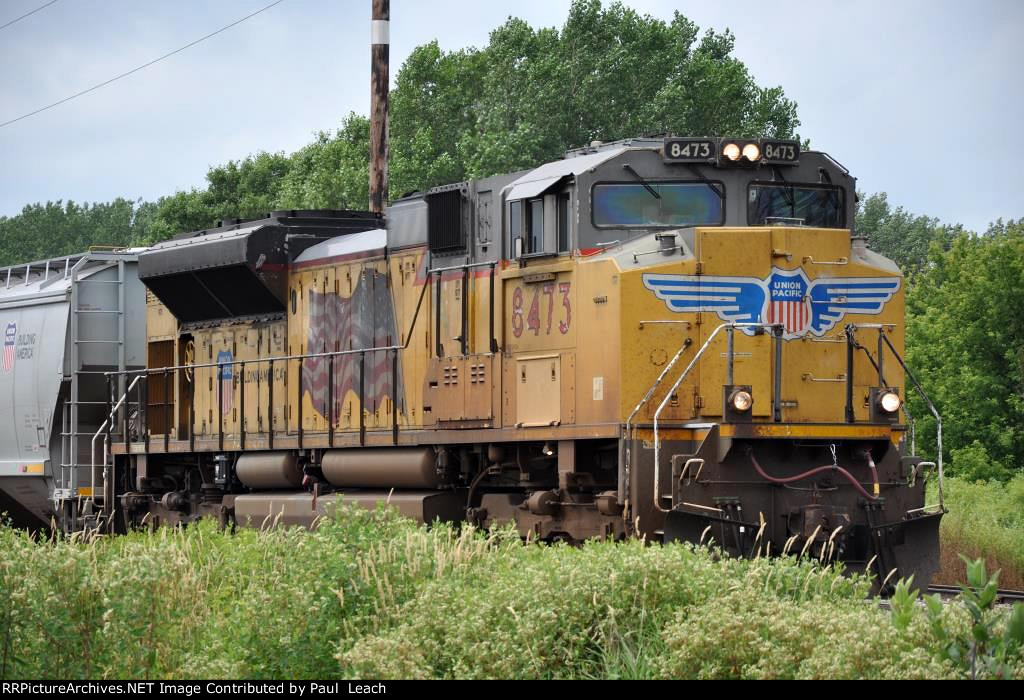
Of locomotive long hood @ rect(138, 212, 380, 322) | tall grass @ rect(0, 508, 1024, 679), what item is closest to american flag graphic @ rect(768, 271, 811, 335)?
tall grass @ rect(0, 508, 1024, 679)

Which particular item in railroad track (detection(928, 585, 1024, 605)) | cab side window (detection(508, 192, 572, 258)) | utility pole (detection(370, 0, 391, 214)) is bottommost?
railroad track (detection(928, 585, 1024, 605))

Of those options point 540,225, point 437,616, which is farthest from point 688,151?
point 437,616

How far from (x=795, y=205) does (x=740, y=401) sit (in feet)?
7.20

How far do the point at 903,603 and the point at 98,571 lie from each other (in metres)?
5.76

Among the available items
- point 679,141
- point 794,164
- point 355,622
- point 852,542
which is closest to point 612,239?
point 679,141

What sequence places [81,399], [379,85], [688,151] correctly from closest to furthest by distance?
1. [688,151]
2. [81,399]
3. [379,85]

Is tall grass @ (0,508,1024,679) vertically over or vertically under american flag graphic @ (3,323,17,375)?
under

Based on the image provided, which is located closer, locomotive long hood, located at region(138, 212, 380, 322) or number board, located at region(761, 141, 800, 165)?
number board, located at region(761, 141, 800, 165)

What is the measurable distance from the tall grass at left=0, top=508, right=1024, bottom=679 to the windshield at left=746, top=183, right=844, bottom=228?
3.76 metres

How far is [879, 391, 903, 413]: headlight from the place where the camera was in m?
12.3

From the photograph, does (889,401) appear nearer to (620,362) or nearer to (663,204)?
(620,362)

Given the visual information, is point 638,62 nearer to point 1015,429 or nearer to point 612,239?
point 1015,429

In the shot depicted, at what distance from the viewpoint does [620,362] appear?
12.0 metres

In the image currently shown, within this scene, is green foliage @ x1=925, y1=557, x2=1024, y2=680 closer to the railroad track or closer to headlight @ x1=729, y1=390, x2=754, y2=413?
headlight @ x1=729, y1=390, x2=754, y2=413
